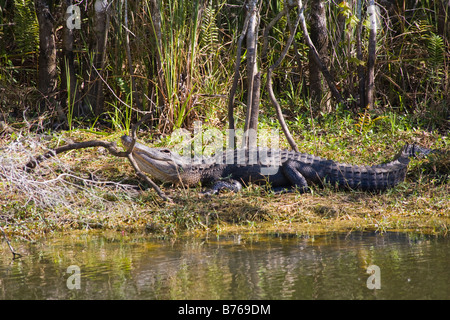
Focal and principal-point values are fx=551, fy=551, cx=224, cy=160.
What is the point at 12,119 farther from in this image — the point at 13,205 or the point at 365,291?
the point at 365,291

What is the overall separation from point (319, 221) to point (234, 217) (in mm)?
780

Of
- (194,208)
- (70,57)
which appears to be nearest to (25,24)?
(70,57)

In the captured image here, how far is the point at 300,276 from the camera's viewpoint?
133 inches

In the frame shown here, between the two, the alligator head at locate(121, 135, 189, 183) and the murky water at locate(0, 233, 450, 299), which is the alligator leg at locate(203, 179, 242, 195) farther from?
the murky water at locate(0, 233, 450, 299)

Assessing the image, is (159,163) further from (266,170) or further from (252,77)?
(252,77)

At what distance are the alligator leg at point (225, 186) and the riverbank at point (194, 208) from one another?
95 millimetres

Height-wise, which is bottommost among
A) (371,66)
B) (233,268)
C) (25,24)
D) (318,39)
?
(233,268)

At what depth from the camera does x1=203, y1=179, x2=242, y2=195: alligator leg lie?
18.9ft

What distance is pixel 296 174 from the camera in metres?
5.87

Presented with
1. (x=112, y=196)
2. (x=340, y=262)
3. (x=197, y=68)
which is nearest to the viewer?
(x=340, y=262)

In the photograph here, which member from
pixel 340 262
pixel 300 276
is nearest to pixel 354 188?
pixel 340 262

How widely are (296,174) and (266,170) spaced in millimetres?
340

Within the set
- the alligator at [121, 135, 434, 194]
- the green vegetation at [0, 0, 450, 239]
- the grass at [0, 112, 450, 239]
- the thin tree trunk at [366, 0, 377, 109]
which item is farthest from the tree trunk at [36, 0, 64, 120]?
the thin tree trunk at [366, 0, 377, 109]

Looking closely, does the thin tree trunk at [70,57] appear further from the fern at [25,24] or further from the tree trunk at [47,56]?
the fern at [25,24]
